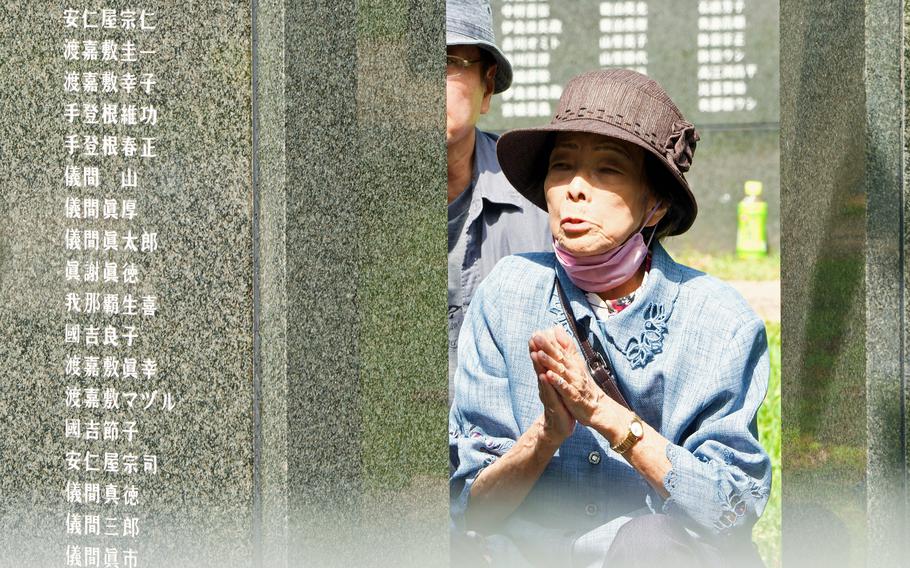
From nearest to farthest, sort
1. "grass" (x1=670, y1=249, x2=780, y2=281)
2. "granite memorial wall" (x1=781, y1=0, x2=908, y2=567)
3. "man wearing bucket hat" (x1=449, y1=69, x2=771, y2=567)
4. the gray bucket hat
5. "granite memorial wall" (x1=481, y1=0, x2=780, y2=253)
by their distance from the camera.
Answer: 1. "man wearing bucket hat" (x1=449, y1=69, x2=771, y2=567)
2. "granite memorial wall" (x1=781, y1=0, x2=908, y2=567)
3. the gray bucket hat
4. "grass" (x1=670, y1=249, x2=780, y2=281)
5. "granite memorial wall" (x1=481, y1=0, x2=780, y2=253)

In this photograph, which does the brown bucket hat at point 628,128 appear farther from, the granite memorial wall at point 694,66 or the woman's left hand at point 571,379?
the granite memorial wall at point 694,66

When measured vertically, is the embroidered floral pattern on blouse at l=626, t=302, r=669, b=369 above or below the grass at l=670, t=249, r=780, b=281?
below

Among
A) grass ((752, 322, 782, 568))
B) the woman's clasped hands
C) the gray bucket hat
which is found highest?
the gray bucket hat

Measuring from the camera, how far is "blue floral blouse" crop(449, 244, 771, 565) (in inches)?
140

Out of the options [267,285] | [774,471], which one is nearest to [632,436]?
[267,285]

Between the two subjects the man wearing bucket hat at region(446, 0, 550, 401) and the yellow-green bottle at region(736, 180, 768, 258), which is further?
the yellow-green bottle at region(736, 180, 768, 258)

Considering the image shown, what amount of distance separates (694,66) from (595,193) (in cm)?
988

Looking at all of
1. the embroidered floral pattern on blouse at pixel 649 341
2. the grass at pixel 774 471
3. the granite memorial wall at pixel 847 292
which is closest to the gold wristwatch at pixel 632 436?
the embroidered floral pattern on blouse at pixel 649 341

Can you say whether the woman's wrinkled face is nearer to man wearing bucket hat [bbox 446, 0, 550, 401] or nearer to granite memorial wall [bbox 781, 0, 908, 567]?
granite memorial wall [bbox 781, 0, 908, 567]

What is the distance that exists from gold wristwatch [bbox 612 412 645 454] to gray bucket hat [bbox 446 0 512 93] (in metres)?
1.62

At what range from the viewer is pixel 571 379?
11.2 feet

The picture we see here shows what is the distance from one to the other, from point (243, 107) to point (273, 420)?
2.80 ft

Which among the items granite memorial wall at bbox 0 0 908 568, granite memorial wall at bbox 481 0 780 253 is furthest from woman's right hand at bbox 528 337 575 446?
→ granite memorial wall at bbox 481 0 780 253

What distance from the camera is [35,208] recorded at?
3.87 meters
